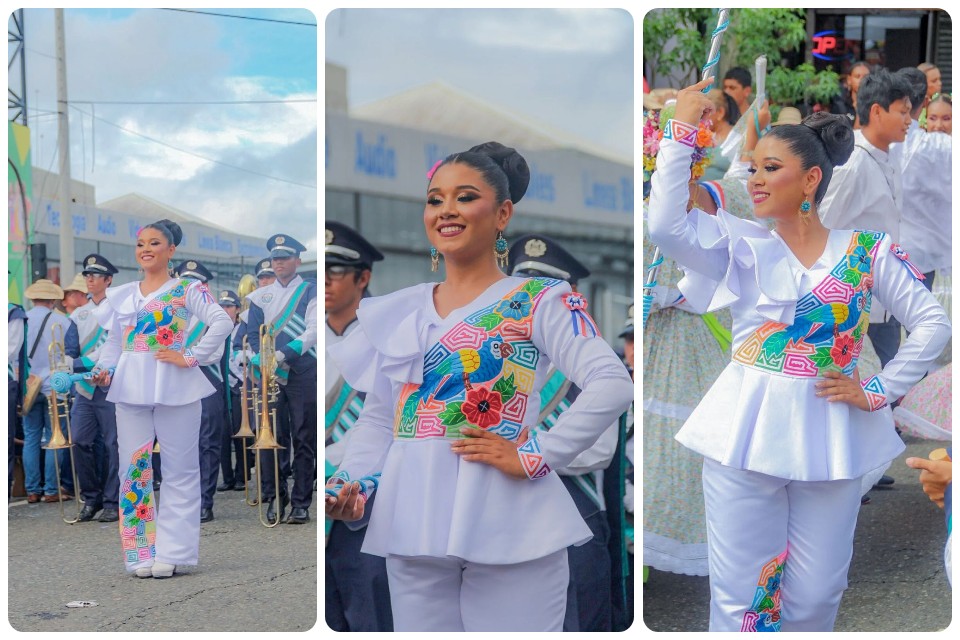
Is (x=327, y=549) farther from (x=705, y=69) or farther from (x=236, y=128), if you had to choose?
(x=705, y=69)

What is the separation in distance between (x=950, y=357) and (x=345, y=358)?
5.61 ft

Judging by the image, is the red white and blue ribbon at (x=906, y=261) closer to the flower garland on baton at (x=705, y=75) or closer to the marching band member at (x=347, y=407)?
the flower garland on baton at (x=705, y=75)

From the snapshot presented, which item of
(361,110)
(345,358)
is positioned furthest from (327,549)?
(361,110)

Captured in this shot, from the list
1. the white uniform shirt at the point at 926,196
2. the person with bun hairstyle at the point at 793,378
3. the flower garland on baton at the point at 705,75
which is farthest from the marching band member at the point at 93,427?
the white uniform shirt at the point at 926,196

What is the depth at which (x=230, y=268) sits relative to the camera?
341 centimetres

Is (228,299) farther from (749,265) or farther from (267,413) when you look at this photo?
(749,265)

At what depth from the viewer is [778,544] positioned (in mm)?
2965

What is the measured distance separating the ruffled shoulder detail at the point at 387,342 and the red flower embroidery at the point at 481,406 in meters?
0.14

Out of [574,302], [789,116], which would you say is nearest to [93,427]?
[574,302]

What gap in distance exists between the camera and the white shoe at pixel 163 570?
3.39m

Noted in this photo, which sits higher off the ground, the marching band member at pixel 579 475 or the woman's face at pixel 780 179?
Result: the woman's face at pixel 780 179

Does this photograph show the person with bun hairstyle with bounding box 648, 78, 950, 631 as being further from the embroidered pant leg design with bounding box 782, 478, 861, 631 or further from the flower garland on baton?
the flower garland on baton

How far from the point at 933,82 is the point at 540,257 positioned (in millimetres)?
1539

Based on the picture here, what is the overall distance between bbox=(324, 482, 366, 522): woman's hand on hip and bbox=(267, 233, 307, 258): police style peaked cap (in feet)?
2.19
